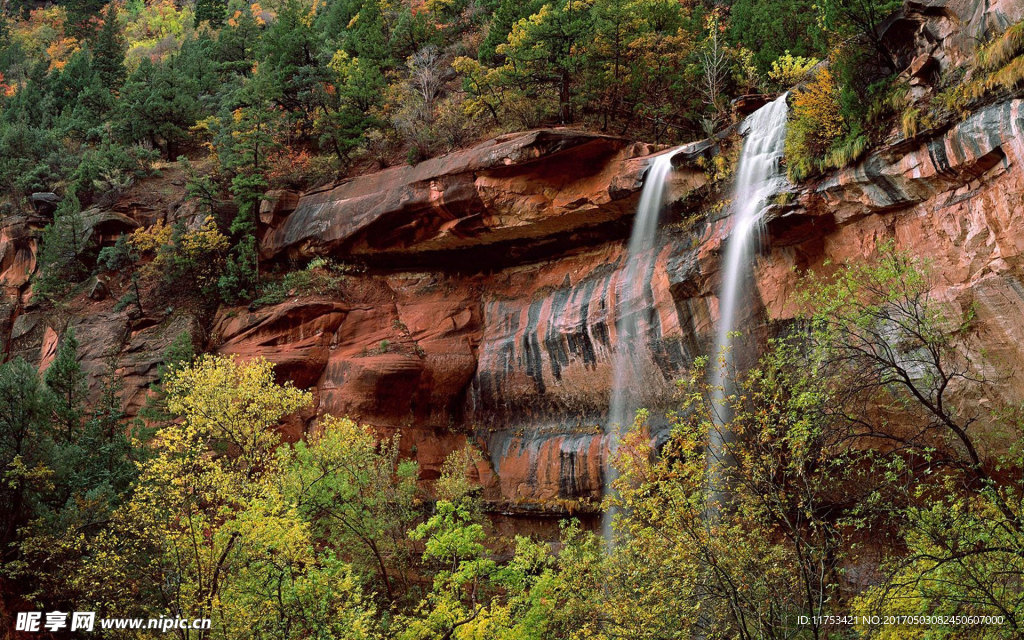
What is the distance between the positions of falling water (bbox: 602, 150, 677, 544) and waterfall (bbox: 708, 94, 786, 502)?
2.90 metres

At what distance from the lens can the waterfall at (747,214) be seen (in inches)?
830

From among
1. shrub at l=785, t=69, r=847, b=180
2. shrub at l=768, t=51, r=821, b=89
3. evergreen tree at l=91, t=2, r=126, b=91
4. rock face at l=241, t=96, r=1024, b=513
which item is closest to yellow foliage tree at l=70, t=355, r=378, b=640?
rock face at l=241, t=96, r=1024, b=513

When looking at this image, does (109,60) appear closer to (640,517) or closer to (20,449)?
→ (20,449)

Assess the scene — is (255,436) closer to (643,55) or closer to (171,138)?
(643,55)

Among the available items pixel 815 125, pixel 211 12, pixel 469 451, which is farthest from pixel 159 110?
pixel 815 125

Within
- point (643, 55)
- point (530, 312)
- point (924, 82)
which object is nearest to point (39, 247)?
point (530, 312)

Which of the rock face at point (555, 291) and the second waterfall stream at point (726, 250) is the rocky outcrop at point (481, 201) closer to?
the rock face at point (555, 291)

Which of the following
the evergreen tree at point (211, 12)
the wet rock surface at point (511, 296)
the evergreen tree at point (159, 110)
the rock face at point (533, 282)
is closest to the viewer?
the rock face at point (533, 282)

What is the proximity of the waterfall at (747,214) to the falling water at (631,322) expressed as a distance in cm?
290

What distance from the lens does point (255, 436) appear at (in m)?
18.1

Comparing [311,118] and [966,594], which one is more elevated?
[311,118]

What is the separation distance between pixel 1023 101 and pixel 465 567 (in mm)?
15657

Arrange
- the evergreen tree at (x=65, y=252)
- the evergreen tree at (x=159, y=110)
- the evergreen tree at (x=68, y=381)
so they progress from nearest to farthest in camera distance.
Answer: the evergreen tree at (x=68, y=381)
the evergreen tree at (x=65, y=252)
the evergreen tree at (x=159, y=110)

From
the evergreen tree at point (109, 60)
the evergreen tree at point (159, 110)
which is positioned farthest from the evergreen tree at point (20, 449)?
the evergreen tree at point (109, 60)
